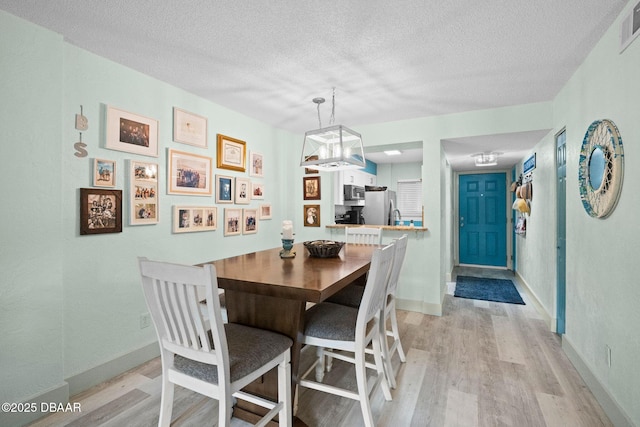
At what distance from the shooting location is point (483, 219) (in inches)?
245

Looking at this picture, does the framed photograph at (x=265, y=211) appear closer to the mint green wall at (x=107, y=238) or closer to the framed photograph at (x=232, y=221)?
the framed photograph at (x=232, y=221)

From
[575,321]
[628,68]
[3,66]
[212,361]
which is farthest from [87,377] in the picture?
[628,68]

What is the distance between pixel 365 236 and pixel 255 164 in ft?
5.14

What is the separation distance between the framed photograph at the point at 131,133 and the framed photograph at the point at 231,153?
2.37 feet

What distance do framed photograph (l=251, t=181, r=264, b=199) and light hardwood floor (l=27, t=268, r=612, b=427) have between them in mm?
Result: 1882

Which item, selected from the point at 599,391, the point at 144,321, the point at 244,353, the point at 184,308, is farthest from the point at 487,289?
the point at 184,308

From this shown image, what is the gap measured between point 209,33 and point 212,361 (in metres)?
1.86

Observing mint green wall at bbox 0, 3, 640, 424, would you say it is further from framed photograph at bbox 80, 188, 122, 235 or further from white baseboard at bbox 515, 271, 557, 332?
white baseboard at bbox 515, 271, 557, 332

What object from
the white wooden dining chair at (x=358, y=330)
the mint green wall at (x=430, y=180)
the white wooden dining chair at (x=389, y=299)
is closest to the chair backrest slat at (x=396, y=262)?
the white wooden dining chair at (x=389, y=299)

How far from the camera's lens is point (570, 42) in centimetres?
199

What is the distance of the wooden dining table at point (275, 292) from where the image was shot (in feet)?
4.70

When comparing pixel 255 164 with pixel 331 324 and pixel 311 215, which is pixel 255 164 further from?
Answer: pixel 331 324

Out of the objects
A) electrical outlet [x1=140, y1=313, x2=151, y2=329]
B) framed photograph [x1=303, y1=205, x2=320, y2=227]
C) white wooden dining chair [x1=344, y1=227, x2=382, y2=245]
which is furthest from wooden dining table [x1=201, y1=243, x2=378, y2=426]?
framed photograph [x1=303, y1=205, x2=320, y2=227]

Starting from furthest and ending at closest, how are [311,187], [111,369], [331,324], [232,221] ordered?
[311,187] < [232,221] < [111,369] < [331,324]
